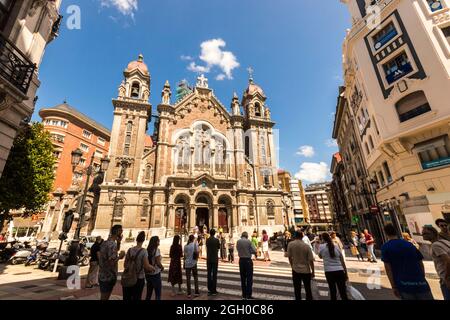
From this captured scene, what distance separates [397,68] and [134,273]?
747 inches

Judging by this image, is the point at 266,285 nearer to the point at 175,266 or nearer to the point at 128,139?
the point at 175,266

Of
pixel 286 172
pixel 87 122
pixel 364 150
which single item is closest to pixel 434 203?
pixel 364 150

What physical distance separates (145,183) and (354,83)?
83.2ft

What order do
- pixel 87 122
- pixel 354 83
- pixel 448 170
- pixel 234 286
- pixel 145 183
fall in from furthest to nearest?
pixel 87 122 → pixel 145 183 → pixel 354 83 → pixel 448 170 → pixel 234 286

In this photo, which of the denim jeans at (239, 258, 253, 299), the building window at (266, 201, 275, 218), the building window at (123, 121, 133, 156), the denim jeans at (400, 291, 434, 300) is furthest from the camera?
the building window at (266, 201, 275, 218)

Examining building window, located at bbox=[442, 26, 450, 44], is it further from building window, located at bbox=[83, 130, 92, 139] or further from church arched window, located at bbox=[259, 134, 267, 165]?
building window, located at bbox=[83, 130, 92, 139]

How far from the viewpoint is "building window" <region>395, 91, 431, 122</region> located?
12375mm

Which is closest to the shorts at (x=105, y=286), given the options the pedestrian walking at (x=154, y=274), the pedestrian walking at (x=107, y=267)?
the pedestrian walking at (x=107, y=267)

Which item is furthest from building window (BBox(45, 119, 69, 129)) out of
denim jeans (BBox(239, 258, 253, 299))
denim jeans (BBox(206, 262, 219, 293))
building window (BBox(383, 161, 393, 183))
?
building window (BBox(383, 161, 393, 183))

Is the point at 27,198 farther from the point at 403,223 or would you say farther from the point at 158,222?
the point at 403,223

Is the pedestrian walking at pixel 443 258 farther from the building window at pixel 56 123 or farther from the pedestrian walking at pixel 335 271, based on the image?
the building window at pixel 56 123

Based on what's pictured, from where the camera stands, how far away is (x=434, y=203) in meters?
11.5

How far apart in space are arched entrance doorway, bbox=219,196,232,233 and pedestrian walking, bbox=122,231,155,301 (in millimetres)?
21952

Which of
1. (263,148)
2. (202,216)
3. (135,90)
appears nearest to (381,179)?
(263,148)
